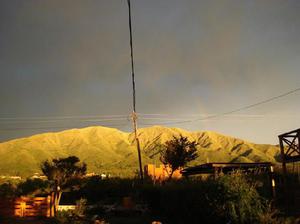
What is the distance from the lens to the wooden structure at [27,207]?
85.8ft

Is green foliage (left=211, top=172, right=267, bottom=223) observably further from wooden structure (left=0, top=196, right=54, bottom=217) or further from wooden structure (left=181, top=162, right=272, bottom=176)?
wooden structure (left=0, top=196, right=54, bottom=217)

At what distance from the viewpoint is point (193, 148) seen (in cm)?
4328

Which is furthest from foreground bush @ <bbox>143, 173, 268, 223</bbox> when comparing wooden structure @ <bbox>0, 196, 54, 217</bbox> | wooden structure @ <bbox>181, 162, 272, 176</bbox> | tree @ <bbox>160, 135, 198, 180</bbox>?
tree @ <bbox>160, 135, 198, 180</bbox>

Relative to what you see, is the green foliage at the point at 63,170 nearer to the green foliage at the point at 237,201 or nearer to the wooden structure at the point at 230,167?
the wooden structure at the point at 230,167

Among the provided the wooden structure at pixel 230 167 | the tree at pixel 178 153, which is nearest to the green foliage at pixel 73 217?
the wooden structure at pixel 230 167

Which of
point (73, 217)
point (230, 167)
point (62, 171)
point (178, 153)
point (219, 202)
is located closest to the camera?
point (219, 202)

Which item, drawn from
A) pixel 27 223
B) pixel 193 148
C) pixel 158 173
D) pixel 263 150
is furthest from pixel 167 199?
pixel 263 150

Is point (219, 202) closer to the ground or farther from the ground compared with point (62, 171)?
closer to the ground

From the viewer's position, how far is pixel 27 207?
2656cm

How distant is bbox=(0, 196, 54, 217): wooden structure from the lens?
2616 cm

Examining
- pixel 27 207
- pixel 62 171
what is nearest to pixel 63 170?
pixel 62 171

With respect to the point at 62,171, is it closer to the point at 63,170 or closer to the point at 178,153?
the point at 63,170

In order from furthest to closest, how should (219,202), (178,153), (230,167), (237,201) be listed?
1. (178,153)
2. (230,167)
3. (219,202)
4. (237,201)

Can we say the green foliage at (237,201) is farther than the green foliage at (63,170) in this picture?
No
